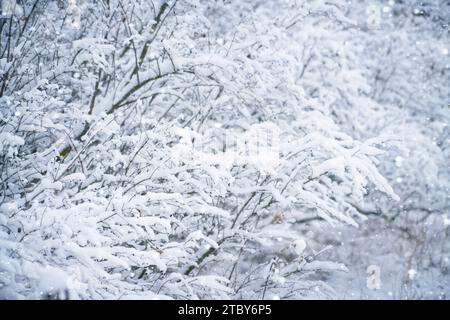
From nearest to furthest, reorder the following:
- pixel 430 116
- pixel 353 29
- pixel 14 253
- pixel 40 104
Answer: pixel 14 253 → pixel 40 104 → pixel 353 29 → pixel 430 116

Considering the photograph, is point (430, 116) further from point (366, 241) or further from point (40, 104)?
point (40, 104)

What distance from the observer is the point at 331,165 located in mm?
2863

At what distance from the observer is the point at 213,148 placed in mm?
3746

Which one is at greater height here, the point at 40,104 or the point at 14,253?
the point at 40,104

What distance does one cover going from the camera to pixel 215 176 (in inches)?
101

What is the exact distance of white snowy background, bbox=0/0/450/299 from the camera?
95.4 inches

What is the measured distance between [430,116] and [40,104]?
6418 mm

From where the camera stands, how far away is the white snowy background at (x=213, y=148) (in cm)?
242
